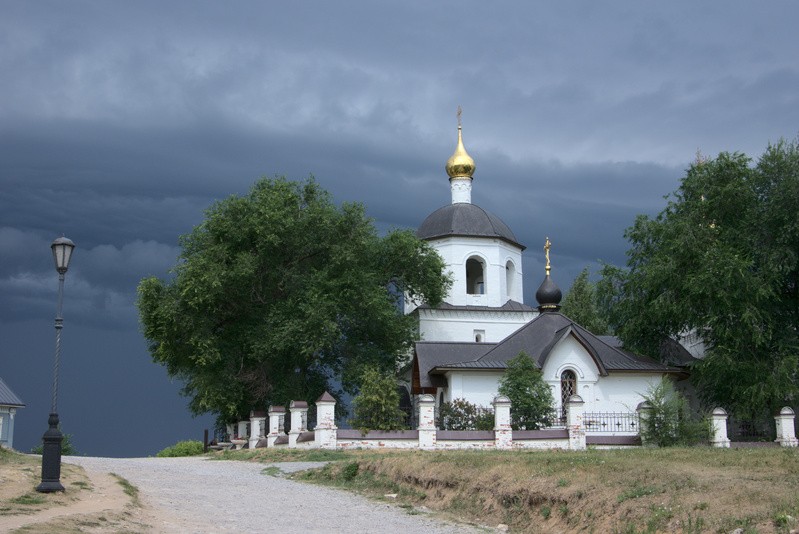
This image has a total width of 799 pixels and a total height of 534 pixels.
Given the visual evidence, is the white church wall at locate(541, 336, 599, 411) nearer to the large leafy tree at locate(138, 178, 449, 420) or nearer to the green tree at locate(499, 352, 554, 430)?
the green tree at locate(499, 352, 554, 430)

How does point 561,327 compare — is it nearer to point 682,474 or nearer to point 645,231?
point 645,231

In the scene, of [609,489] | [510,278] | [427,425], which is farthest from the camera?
[510,278]

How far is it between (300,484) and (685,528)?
9469 millimetres

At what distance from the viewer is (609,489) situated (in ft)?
41.5

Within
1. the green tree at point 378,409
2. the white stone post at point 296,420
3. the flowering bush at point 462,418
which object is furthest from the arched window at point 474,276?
the white stone post at point 296,420

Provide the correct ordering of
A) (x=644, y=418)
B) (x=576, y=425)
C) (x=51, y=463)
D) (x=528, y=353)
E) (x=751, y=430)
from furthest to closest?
(x=528, y=353), (x=751, y=430), (x=576, y=425), (x=644, y=418), (x=51, y=463)

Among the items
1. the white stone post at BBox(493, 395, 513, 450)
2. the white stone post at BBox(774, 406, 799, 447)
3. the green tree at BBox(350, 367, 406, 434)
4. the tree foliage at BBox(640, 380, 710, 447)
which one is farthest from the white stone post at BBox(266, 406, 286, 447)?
the white stone post at BBox(774, 406, 799, 447)

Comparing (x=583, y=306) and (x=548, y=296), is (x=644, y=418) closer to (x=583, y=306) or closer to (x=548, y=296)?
(x=548, y=296)

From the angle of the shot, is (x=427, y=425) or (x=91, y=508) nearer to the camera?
(x=91, y=508)

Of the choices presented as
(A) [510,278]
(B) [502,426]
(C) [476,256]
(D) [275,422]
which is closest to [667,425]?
(B) [502,426]

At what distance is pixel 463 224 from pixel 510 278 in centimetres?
382

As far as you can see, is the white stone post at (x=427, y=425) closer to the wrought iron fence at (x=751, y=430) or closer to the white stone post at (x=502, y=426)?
the white stone post at (x=502, y=426)

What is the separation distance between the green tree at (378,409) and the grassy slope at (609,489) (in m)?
9.98

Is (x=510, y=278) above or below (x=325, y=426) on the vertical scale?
above
